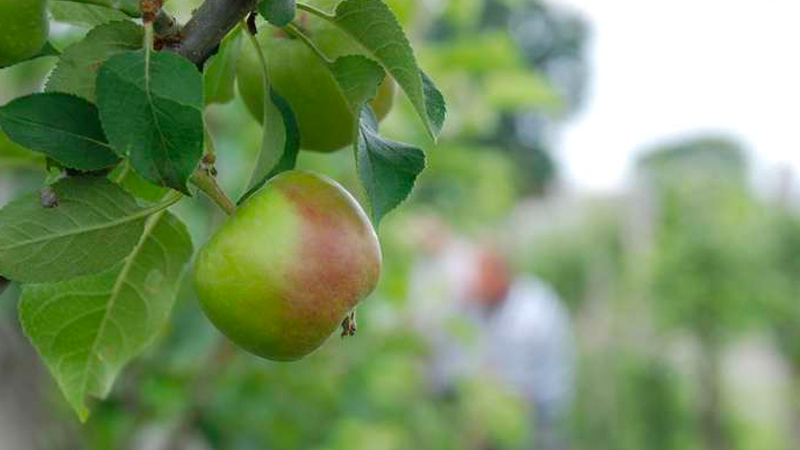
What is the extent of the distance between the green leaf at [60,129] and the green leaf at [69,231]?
24 millimetres

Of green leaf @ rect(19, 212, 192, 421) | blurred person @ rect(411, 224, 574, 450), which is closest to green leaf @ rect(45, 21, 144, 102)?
green leaf @ rect(19, 212, 192, 421)

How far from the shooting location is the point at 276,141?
0.55 meters

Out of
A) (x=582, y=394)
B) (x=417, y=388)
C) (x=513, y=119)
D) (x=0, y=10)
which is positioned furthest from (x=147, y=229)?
(x=513, y=119)

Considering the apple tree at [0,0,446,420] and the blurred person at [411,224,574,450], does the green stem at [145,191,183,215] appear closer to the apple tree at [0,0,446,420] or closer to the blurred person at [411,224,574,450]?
the apple tree at [0,0,446,420]

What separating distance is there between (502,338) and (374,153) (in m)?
5.05

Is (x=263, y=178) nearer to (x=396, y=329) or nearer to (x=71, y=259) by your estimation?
(x=71, y=259)

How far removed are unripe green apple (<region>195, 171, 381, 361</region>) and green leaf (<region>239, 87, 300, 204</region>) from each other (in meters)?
0.02

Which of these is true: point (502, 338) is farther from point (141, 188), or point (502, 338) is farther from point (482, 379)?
point (141, 188)

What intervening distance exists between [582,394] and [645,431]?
778mm

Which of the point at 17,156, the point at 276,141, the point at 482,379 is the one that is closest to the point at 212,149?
the point at 276,141

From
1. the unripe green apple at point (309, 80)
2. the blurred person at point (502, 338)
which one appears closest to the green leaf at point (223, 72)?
the unripe green apple at point (309, 80)

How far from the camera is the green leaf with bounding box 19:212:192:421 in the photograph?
1.98 feet

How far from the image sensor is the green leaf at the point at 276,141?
55 centimetres

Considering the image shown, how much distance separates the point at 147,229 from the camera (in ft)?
1.97
